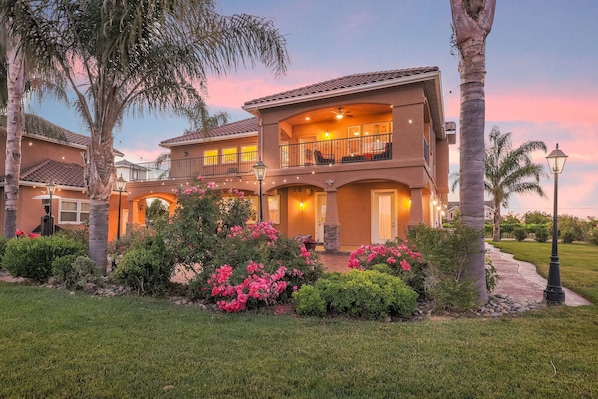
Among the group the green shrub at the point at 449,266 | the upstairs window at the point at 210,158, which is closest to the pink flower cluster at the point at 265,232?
the green shrub at the point at 449,266

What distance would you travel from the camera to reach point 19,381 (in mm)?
2959

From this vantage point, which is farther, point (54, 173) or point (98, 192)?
point (54, 173)

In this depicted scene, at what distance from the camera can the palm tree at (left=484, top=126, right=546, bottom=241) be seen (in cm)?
2498

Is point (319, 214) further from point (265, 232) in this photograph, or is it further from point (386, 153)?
point (265, 232)

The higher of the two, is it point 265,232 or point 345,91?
point 345,91

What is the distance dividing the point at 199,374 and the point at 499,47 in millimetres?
15387

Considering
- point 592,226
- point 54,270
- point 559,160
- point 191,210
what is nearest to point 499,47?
point 559,160

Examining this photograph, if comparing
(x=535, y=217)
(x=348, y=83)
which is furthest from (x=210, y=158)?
(x=535, y=217)

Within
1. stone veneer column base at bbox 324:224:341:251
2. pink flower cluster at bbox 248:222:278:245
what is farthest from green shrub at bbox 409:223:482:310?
stone veneer column base at bbox 324:224:341:251

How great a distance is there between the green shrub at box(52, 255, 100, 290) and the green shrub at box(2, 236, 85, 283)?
45cm

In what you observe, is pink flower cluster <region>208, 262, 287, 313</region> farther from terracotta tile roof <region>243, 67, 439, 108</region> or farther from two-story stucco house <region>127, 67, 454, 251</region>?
terracotta tile roof <region>243, 67, 439, 108</region>

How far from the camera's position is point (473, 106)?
19.5 feet

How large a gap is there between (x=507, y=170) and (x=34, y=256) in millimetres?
28618

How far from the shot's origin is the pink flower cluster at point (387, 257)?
6398 mm
